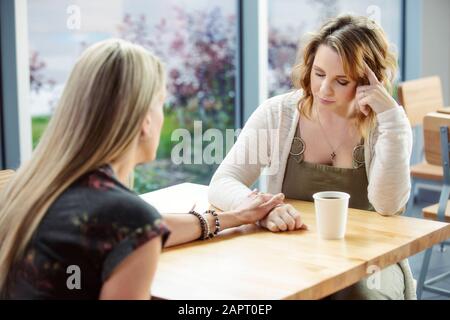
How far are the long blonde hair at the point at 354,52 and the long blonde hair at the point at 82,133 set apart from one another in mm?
905

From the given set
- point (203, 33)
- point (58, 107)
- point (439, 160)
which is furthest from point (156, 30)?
point (58, 107)

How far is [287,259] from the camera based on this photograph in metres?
1.57

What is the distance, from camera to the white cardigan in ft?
6.53

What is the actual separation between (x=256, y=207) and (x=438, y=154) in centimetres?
148

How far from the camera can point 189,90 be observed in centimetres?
372

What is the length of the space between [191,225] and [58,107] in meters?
0.50

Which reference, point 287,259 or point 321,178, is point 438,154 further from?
point 287,259

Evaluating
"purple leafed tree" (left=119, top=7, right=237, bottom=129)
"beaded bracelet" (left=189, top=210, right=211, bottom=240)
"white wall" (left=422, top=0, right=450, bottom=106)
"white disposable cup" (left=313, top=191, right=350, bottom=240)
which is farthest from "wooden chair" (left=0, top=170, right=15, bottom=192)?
"white wall" (left=422, top=0, right=450, bottom=106)

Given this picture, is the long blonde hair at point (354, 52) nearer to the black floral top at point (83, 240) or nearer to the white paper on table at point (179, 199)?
the white paper on table at point (179, 199)

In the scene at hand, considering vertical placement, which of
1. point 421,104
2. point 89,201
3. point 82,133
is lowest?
point 421,104

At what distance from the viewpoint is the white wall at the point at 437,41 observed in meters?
4.95

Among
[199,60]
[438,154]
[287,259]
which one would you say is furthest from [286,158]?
[199,60]

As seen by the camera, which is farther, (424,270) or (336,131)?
(424,270)

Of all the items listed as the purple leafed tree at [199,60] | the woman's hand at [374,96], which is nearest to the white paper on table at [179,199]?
the woman's hand at [374,96]
